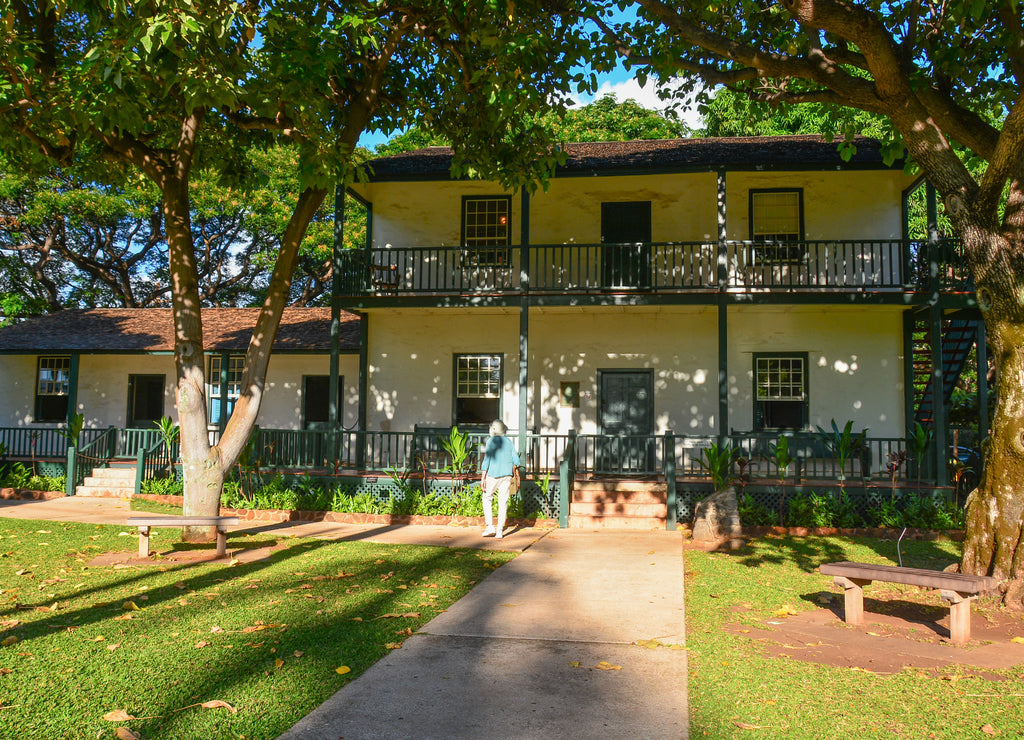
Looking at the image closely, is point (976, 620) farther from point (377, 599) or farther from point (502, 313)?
point (502, 313)

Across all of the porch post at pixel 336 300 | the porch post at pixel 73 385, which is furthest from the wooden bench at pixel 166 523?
the porch post at pixel 73 385

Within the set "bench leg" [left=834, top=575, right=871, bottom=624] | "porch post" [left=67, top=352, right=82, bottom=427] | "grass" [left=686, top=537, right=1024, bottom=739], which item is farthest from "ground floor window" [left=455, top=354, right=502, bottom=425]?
"bench leg" [left=834, top=575, right=871, bottom=624]

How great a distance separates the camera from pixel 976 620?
6.85 metres

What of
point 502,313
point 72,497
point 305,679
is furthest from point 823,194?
point 72,497

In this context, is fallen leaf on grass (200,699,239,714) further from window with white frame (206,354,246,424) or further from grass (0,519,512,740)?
window with white frame (206,354,246,424)

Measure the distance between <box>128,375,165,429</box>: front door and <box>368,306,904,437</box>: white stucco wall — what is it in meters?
6.96

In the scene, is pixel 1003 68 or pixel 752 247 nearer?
pixel 1003 68

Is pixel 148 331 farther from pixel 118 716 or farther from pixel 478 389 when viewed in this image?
pixel 118 716

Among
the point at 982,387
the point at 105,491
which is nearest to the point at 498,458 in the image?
the point at 982,387

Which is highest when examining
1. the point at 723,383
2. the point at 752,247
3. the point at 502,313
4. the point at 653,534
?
the point at 752,247

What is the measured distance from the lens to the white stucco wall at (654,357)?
1581 cm

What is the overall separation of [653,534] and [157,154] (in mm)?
9452

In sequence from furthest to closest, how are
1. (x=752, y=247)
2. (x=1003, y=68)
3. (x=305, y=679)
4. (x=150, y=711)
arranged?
(x=752, y=247) < (x=1003, y=68) < (x=305, y=679) < (x=150, y=711)

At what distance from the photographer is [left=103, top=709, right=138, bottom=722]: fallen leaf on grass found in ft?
13.8
